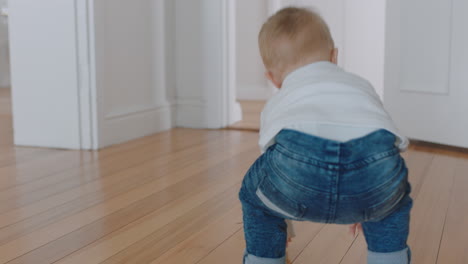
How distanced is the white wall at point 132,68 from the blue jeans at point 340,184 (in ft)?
5.32

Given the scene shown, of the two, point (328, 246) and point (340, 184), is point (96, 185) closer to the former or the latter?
Result: point (328, 246)

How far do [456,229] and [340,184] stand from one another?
0.62 meters

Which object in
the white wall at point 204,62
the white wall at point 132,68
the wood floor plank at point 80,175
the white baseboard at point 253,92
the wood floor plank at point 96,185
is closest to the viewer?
the wood floor plank at point 96,185

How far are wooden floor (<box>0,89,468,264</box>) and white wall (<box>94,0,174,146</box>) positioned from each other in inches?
9.0

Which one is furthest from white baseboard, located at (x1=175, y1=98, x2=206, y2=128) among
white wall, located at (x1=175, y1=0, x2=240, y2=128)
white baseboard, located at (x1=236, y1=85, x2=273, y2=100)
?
white baseboard, located at (x1=236, y1=85, x2=273, y2=100)

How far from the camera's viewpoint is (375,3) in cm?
394

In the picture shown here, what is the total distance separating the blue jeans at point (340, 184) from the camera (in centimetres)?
97

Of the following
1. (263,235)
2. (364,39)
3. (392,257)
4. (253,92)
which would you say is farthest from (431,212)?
(253,92)

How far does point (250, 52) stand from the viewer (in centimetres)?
472

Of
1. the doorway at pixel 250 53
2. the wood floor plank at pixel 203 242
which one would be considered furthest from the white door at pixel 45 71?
the doorway at pixel 250 53

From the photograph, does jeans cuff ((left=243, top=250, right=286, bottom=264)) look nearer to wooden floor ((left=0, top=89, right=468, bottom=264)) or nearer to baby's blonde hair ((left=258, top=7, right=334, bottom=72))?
wooden floor ((left=0, top=89, right=468, bottom=264))

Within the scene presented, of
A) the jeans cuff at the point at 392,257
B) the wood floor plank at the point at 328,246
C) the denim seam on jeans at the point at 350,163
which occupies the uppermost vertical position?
the denim seam on jeans at the point at 350,163

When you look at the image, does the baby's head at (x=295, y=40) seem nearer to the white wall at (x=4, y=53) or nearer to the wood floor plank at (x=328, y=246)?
the wood floor plank at (x=328, y=246)

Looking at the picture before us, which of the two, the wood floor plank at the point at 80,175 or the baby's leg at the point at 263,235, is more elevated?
the baby's leg at the point at 263,235
